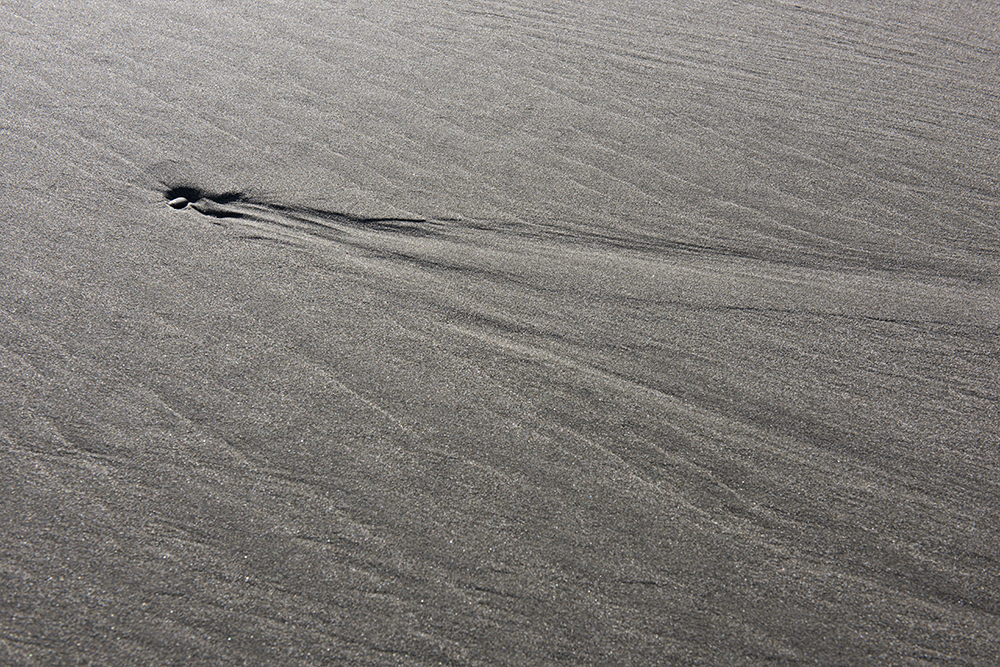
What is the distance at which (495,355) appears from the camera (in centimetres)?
203

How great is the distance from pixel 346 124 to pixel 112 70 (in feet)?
3.73

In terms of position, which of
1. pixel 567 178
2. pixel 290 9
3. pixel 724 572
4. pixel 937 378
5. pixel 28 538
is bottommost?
pixel 28 538

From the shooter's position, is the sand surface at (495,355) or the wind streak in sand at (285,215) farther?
the wind streak in sand at (285,215)

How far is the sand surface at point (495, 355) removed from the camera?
4.90 ft

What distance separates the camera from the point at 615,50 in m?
3.52

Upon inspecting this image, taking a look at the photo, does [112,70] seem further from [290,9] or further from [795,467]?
[795,467]

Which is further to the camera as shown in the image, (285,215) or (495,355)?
(285,215)

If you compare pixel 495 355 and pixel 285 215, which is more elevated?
pixel 285 215

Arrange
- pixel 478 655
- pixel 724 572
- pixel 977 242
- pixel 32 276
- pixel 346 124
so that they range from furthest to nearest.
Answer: pixel 346 124 → pixel 977 242 → pixel 32 276 → pixel 724 572 → pixel 478 655

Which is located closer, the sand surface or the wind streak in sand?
the sand surface

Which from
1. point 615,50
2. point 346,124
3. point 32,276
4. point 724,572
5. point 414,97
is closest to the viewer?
point 724,572

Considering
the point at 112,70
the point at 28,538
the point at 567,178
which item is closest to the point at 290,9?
the point at 112,70

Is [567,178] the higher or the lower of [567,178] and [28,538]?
the higher

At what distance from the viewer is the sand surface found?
1.49 m
